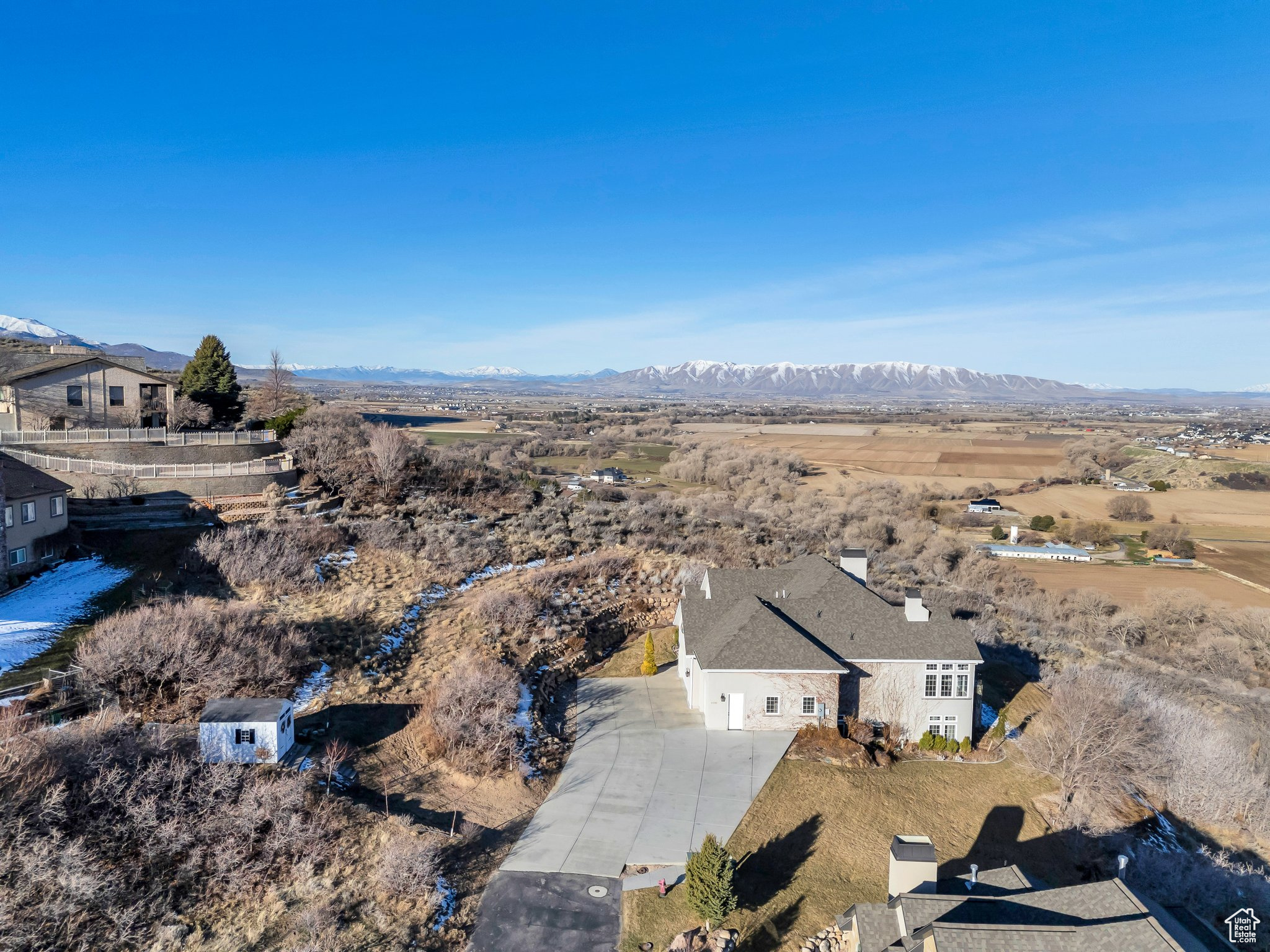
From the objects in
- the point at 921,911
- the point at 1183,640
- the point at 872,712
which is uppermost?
the point at 921,911

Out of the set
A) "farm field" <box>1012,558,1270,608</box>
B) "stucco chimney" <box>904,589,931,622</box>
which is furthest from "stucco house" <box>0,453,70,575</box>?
"farm field" <box>1012,558,1270,608</box>

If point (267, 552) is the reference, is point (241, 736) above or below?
below

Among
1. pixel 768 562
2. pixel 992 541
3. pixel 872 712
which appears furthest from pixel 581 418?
pixel 872 712

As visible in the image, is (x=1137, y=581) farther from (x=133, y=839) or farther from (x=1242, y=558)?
(x=133, y=839)

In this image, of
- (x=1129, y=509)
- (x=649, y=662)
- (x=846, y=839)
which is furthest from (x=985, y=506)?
(x=846, y=839)

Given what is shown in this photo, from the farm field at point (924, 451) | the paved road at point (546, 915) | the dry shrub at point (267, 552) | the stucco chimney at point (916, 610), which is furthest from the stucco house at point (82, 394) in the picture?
the farm field at point (924, 451)

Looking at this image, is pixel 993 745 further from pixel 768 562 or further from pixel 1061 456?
pixel 1061 456
